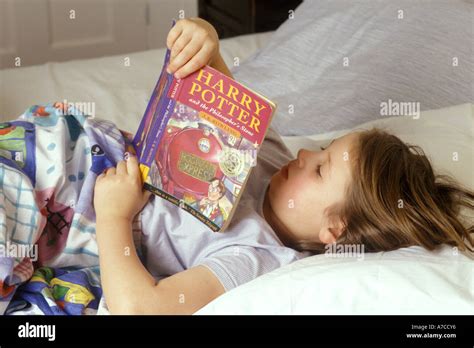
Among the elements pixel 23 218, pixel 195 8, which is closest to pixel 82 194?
pixel 23 218

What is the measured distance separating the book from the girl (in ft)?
0.12

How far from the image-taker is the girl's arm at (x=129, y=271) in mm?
1095

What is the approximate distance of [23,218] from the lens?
117 cm

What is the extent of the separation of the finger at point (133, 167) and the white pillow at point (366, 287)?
27 cm

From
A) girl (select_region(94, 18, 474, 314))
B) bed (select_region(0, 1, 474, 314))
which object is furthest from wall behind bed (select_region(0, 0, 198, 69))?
girl (select_region(94, 18, 474, 314))

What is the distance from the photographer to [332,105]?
1.67m

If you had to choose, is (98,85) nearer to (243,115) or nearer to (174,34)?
(174,34)

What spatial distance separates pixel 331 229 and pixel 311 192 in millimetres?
68

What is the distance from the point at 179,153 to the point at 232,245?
6.8 inches

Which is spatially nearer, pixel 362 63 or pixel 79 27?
pixel 362 63

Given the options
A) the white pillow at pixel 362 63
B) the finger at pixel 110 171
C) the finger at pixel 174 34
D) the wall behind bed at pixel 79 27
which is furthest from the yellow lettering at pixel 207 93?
the wall behind bed at pixel 79 27

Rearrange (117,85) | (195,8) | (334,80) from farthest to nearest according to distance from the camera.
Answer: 1. (195,8)
2. (117,85)
3. (334,80)

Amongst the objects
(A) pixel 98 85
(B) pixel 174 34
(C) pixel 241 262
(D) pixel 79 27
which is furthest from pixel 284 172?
(D) pixel 79 27

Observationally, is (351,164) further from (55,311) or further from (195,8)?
(195,8)
